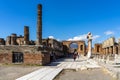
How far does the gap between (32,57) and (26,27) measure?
19.4 meters

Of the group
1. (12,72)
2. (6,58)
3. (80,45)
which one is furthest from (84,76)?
(80,45)

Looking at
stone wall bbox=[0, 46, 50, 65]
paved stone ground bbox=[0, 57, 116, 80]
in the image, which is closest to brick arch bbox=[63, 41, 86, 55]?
stone wall bbox=[0, 46, 50, 65]

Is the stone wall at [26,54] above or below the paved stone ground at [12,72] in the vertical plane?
above

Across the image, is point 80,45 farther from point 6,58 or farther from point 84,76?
point 84,76

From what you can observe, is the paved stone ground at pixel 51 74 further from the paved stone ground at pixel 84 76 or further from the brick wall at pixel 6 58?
the brick wall at pixel 6 58

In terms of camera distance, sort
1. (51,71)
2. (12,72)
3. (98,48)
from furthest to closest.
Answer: (98,48), (51,71), (12,72)

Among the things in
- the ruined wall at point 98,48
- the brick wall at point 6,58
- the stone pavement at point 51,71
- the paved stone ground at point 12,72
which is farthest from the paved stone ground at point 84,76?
the ruined wall at point 98,48

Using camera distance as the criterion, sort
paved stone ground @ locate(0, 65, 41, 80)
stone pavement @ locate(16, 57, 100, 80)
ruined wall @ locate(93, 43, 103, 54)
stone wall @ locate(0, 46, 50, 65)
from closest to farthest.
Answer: stone pavement @ locate(16, 57, 100, 80), paved stone ground @ locate(0, 65, 41, 80), stone wall @ locate(0, 46, 50, 65), ruined wall @ locate(93, 43, 103, 54)

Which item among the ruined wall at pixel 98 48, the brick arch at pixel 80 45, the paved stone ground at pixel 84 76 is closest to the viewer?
the paved stone ground at pixel 84 76

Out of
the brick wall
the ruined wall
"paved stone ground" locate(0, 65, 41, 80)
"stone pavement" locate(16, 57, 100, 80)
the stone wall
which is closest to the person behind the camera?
"stone pavement" locate(16, 57, 100, 80)

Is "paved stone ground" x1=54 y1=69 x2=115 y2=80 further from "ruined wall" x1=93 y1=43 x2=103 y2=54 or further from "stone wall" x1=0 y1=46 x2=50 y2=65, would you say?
"ruined wall" x1=93 y1=43 x2=103 y2=54

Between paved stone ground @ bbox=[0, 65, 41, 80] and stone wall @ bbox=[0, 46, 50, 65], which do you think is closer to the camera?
paved stone ground @ bbox=[0, 65, 41, 80]

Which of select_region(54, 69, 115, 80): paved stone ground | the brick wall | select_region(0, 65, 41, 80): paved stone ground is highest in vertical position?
the brick wall

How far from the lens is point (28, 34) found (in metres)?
39.0
